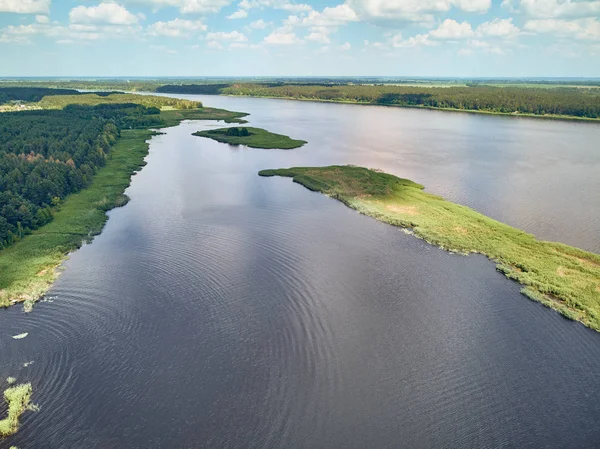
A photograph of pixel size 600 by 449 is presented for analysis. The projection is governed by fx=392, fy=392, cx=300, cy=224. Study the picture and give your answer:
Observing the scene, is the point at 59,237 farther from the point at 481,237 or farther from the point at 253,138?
the point at 253,138

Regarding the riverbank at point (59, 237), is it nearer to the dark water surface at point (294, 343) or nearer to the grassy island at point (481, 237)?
the dark water surface at point (294, 343)

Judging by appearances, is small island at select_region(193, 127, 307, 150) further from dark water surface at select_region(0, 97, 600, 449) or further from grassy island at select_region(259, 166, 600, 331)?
dark water surface at select_region(0, 97, 600, 449)

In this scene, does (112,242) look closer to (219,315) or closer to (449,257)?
(219,315)

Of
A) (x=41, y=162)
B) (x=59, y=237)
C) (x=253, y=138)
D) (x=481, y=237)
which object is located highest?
(x=253, y=138)

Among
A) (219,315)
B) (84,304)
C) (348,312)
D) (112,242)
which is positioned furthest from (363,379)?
(112,242)

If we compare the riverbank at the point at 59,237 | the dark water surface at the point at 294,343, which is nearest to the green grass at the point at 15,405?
the dark water surface at the point at 294,343

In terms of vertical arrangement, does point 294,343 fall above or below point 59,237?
below

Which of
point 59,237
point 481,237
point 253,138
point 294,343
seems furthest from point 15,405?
point 253,138
